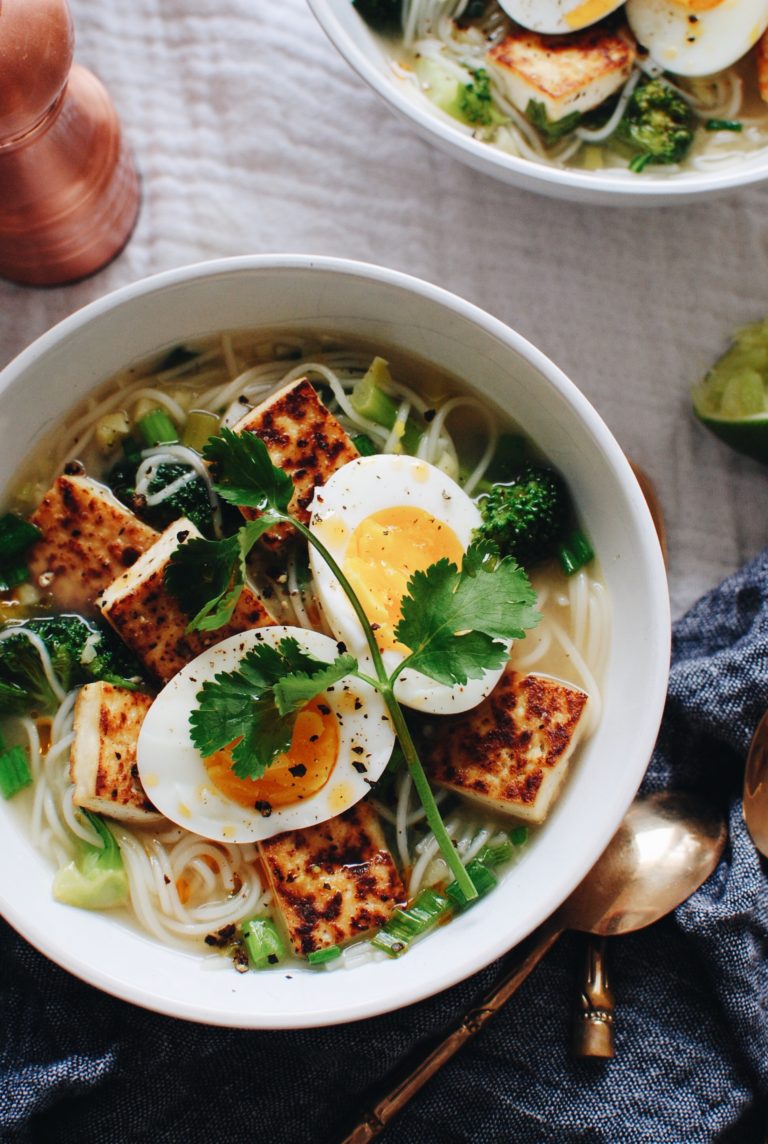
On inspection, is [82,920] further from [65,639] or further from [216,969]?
[65,639]

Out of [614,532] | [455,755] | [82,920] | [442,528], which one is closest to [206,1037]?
[82,920]

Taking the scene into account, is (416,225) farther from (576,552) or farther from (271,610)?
(271,610)

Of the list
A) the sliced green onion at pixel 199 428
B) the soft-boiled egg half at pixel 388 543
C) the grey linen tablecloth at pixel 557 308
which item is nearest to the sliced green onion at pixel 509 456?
the soft-boiled egg half at pixel 388 543

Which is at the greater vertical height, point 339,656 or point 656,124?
point 656,124

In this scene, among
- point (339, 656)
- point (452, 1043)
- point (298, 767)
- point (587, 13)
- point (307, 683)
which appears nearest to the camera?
point (307, 683)

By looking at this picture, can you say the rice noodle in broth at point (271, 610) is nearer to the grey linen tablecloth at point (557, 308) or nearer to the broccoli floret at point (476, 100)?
the grey linen tablecloth at point (557, 308)

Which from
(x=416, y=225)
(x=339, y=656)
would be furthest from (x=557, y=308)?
(x=339, y=656)

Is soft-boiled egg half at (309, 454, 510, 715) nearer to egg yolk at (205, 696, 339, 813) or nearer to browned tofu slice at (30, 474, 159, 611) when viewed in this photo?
egg yolk at (205, 696, 339, 813)
